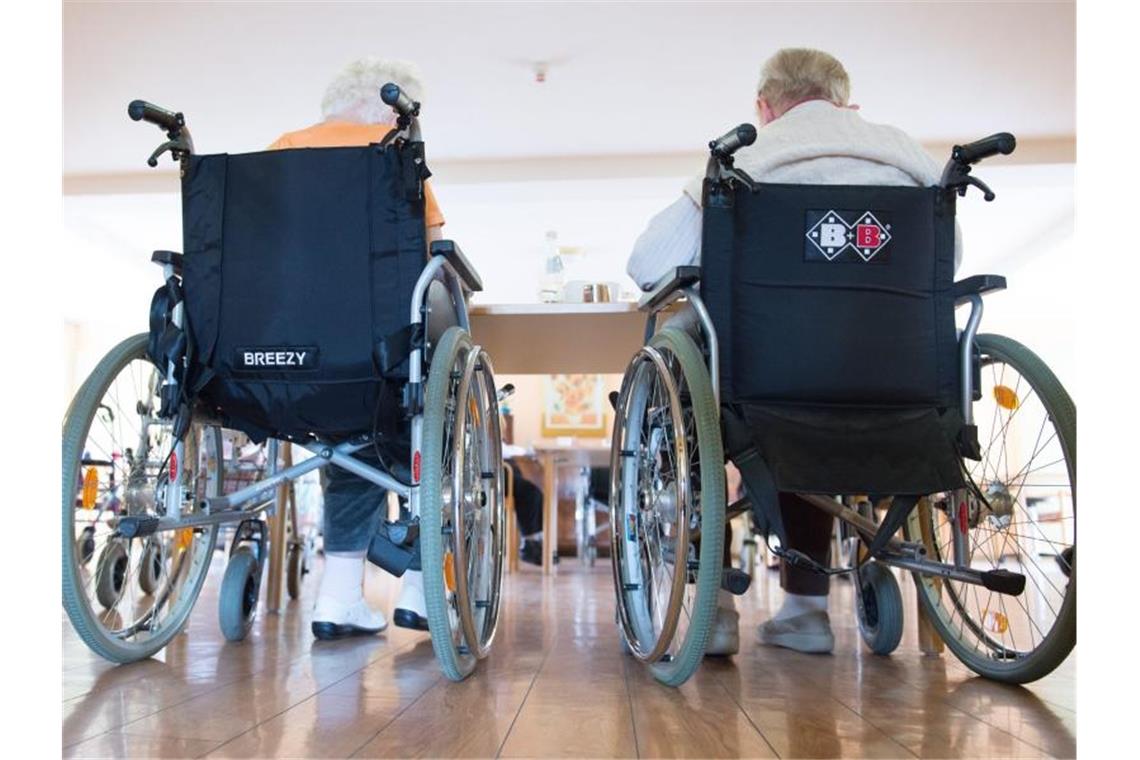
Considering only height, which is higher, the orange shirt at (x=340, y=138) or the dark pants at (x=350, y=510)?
the orange shirt at (x=340, y=138)

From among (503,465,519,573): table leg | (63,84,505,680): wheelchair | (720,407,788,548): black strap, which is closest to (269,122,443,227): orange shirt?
(63,84,505,680): wheelchair

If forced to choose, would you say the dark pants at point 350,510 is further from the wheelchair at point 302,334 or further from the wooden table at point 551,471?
the wooden table at point 551,471

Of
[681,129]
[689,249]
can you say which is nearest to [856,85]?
[681,129]

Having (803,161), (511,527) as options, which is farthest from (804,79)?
(511,527)

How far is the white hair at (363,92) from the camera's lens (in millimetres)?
1896

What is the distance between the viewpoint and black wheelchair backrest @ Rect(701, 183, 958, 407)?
1397mm

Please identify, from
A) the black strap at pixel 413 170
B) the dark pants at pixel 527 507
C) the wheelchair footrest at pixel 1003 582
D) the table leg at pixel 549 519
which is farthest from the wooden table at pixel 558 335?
the dark pants at pixel 527 507

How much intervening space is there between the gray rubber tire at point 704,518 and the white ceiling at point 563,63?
3.41 metres

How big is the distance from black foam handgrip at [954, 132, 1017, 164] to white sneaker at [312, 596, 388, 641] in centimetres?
141

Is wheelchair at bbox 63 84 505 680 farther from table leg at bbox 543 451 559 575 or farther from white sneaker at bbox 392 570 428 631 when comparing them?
table leg at bbox 543 451 559 575

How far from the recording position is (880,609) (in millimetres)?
1783

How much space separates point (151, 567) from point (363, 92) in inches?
40.0

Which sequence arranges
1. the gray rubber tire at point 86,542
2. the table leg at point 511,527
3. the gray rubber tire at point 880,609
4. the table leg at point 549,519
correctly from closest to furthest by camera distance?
the gray rubber tire at point 880,609 → the gray rubber tire at point 86,542 → the table leg at point 549,519 → the table leg at point 511,527

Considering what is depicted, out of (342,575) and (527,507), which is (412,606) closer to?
(342,575)
